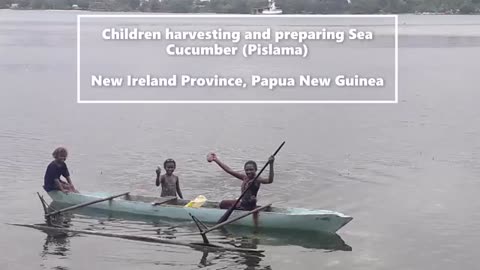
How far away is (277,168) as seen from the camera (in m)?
18.1

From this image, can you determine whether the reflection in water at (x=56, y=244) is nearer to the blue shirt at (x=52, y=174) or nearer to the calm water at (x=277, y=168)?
the calm water at (x=277, y=168)

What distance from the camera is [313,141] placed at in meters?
21.2

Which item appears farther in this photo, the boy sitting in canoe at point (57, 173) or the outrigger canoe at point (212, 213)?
the boy sitting in canoe at point (57, 173)

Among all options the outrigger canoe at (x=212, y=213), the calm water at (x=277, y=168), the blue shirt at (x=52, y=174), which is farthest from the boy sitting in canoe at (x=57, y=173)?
the calm water at (x=277, y=168)

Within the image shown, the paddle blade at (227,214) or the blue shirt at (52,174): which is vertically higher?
the blue shirt at (52,174)

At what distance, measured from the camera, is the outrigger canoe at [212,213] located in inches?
491

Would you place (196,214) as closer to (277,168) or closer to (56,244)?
(56,244)

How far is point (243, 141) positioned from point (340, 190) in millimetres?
5496

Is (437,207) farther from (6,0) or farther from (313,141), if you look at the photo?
(6,0)

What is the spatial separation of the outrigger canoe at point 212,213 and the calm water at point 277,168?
19cm

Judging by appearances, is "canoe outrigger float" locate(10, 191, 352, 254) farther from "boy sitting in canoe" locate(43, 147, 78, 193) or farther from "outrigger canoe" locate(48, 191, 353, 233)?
"boy sitting in canoe" locate(43, 147, 78, 193)

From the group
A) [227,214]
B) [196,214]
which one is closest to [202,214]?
[196,214]

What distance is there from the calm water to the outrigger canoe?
0.19 meters

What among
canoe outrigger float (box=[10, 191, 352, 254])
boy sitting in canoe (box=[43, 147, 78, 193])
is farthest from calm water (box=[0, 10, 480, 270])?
boy sitting in canoe (box=[43, 147, 78, 193])
